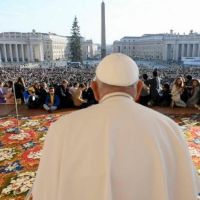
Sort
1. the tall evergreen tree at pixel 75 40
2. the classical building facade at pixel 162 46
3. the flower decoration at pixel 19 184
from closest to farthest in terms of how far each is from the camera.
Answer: the flower decoration at pixel 19 184 < the tall evergreen tree at pixel 75 40 < the classical building facade at pixel 162 46

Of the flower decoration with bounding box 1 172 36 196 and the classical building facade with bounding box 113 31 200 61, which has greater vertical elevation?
the classical building facade with bounding box 113 31 200 61

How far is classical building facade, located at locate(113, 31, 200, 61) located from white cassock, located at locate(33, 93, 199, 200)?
52578 millimetres

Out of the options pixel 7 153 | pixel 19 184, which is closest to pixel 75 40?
pixel 7 153

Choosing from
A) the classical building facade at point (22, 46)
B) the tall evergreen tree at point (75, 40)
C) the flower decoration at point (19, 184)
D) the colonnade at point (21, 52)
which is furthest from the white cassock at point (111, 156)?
the colonnade at point (21, 52)

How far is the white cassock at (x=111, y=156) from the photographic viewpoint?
3.17 ft

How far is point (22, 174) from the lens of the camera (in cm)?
284

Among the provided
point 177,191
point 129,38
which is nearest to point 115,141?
point 177,191

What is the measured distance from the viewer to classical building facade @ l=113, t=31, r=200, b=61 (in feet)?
176

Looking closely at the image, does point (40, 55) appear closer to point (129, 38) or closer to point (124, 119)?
point (129, 38)

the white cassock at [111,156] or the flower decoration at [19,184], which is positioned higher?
the white cassock at [111,156]

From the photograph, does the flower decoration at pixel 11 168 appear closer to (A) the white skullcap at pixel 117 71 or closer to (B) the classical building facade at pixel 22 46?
(A) the white skullcap at pixel 117 71

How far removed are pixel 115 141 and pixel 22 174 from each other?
213 cm

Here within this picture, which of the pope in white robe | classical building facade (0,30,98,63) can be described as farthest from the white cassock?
classical building facade (0,30,98,63)

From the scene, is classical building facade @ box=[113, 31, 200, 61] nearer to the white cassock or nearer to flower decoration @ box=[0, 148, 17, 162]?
flower decoration @ box=[0, 148, 17, 162]
